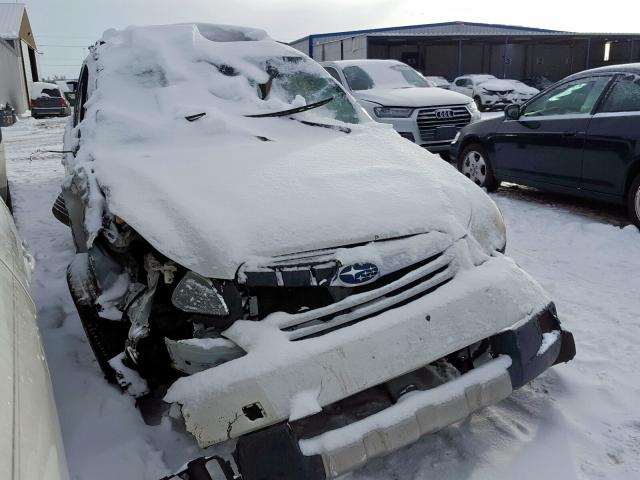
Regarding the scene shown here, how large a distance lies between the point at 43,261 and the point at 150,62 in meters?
2.18

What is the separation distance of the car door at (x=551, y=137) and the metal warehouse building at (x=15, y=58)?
27759 mm

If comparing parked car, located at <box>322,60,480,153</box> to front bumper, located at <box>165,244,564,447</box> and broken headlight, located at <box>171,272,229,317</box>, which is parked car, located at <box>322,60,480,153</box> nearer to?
front bumper, located at <box>165,244,564,447</box>

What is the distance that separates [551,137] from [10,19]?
4600 centimetres

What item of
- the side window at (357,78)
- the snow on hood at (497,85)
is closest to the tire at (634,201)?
the side window at (357,78)

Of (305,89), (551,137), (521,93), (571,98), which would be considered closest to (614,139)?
(551,137)

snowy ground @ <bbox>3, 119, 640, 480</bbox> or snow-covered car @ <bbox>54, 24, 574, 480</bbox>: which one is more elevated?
snow-covered car @ <bbox>54, 24, 574, 480</bbox>

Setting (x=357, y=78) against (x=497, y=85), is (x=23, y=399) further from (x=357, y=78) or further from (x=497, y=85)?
(x=497, y=85)

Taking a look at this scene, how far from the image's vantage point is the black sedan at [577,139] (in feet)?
17.1

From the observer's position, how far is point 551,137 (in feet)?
19.5

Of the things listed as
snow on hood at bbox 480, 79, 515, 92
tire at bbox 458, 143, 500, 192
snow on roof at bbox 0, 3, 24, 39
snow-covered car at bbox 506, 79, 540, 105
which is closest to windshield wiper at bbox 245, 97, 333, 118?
tire at bbox 458, 143, 500, 192

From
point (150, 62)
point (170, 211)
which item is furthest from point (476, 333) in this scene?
point (150, 62)

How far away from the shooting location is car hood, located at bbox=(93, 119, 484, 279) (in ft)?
7.21

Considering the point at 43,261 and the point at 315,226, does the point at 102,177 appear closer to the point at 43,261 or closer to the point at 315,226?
the point at 315,226

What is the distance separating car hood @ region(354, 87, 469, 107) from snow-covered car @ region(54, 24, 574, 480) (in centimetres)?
556
